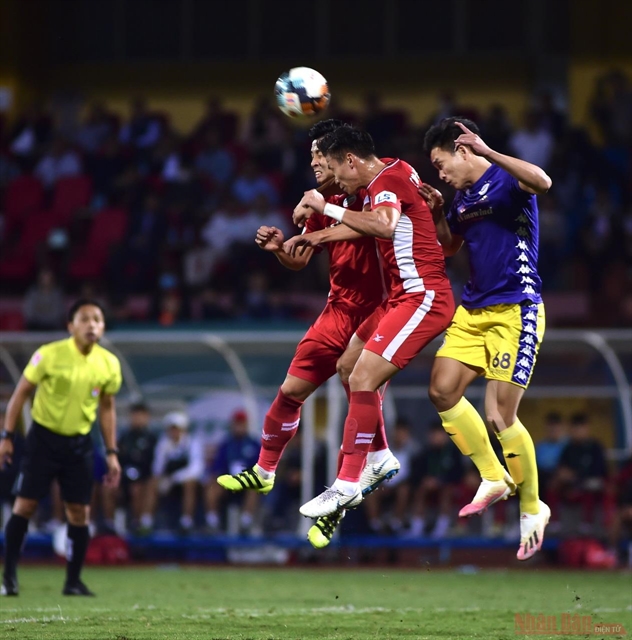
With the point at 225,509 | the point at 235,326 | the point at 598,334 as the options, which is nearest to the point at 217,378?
the point at 235,326

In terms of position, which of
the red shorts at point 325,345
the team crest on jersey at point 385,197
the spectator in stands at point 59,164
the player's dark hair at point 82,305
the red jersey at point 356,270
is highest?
the spectator in stands at point 59,164

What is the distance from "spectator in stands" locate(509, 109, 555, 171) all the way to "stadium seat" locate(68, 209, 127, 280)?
6083 mm

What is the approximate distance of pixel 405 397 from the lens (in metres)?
15.8

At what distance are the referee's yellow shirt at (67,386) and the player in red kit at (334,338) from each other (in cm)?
248

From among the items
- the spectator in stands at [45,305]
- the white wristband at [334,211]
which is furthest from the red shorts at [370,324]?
the spectator in stands at [45,305]

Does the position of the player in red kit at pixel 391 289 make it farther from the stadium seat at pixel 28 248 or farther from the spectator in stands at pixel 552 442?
the stadium seat at pixel 28 248

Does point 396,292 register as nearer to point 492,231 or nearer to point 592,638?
point 492,231

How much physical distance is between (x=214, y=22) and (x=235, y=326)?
28.1 ft

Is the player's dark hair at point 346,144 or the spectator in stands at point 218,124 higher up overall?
the spectator in stands at point 218,124

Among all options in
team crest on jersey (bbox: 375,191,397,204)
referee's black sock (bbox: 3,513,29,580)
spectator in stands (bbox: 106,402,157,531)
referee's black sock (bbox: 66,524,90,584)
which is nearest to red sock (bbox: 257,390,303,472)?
team crest on jersey (bbox: 375,191,397,204)

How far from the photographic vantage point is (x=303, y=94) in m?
8.59

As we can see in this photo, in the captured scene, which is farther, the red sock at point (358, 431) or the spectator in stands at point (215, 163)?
the spectator in stands at point (215, 163)

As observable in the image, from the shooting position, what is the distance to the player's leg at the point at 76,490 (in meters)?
10.4

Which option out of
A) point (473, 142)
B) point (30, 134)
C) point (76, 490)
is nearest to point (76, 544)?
point (76, 490)
